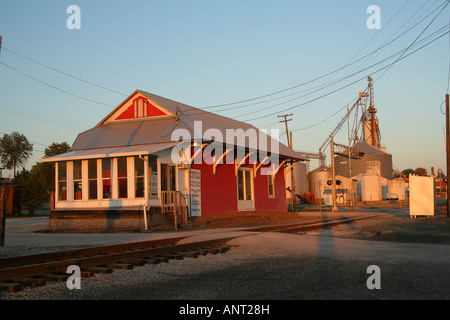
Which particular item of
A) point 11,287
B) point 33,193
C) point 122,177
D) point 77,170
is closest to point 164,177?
point 122,177

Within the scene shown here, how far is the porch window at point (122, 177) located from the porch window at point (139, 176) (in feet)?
1.84

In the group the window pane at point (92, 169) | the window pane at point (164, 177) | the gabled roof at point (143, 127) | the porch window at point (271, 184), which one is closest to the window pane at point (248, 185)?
the gabled roof at point (143, 127)

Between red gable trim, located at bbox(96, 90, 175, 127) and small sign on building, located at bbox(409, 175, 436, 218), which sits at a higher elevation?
red gable trim, located at bbox(96, 90, 175, 127)

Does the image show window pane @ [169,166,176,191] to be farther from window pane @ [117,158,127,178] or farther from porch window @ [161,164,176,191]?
window pane @ [117,158,127,178]

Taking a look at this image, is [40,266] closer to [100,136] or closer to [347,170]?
[100,136]

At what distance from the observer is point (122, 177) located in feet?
68.6

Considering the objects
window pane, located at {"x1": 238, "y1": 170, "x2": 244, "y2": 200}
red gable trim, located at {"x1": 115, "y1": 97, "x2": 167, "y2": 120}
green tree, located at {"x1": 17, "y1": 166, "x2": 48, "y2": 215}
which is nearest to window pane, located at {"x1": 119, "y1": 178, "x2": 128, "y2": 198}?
red gable trim, located at {"x1": 115, "y1": 97, "x2": 167, "y2": 120}

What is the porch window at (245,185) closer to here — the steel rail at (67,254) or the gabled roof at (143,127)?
the gabled roof at (143,127)

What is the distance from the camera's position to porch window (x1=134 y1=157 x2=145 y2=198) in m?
20.4

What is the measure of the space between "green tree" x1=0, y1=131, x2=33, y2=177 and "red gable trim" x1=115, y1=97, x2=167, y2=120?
69.4 meters

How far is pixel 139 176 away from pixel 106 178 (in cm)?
187

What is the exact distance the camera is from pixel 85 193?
21766mm

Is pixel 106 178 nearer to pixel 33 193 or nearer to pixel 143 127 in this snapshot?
pixel 143 127
